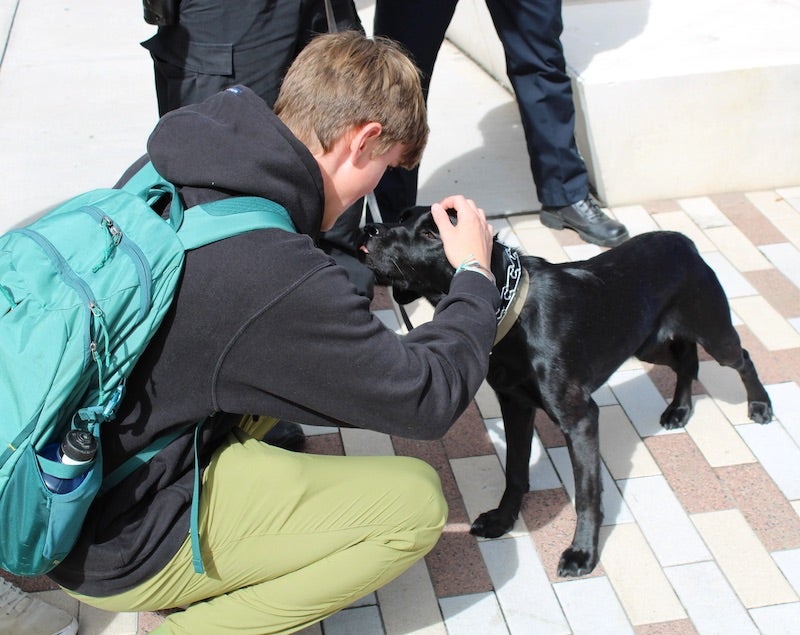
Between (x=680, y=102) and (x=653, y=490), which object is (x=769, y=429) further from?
(x=680, y=102)

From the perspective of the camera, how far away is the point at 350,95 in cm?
205

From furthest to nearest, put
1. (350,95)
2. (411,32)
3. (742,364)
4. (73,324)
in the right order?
(411,32), (742,364), (350,95), (73,324)

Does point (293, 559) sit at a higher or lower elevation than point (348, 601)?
higher

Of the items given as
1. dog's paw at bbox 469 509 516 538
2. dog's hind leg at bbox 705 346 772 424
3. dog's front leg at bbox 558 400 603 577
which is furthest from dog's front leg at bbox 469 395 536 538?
dog's hind leg at bbox 705 346 772 424

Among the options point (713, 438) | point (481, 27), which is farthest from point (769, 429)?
point (481, 27)

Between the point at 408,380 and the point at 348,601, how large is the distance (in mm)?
692

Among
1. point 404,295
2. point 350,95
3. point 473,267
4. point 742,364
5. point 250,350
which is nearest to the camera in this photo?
point 250,350

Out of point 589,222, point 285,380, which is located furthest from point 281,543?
point 589,222

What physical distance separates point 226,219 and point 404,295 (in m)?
1.08

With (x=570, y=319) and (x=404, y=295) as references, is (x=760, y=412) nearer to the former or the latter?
(x=570, y=319)

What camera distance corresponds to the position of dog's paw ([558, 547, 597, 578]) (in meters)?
2.76

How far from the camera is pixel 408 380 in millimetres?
1913

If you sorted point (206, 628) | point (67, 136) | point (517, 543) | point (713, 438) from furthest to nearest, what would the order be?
point (67, 136), point (713, 438), point (517, 543), point (206, 628)

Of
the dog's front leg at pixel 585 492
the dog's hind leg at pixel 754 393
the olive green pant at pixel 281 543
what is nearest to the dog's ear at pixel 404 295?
the dog's front leg at pixel 585 492
